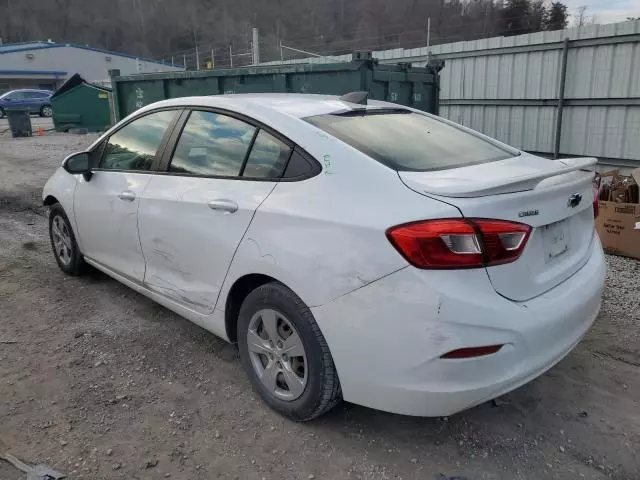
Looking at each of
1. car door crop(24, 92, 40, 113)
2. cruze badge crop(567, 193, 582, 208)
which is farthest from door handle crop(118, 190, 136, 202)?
car door crop(24, 92, 40, 113)

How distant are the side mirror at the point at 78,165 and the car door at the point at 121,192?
56 millimetres

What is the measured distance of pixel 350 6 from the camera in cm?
6469

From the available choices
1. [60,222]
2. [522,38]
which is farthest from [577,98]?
[60,222]

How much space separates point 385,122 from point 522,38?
7.35 m

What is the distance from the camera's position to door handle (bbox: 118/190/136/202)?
11.8 feet

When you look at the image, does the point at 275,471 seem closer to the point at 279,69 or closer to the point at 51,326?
the point at 51,326

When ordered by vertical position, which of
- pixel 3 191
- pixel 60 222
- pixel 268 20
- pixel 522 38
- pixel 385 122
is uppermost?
pixel 268 20

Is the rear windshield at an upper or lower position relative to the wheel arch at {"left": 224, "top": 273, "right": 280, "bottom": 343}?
upper

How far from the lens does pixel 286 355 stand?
2.73 meters

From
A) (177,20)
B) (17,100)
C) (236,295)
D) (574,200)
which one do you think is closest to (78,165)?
(236,295)

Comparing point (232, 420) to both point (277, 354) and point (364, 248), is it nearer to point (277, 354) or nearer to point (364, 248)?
point (277, 354)

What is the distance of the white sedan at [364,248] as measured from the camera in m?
2.19

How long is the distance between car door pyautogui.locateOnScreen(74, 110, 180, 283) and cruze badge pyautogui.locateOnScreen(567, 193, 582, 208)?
2362 mm

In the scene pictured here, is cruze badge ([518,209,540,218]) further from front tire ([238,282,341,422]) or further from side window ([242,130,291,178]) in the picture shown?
side window ([242,130,291,178])
